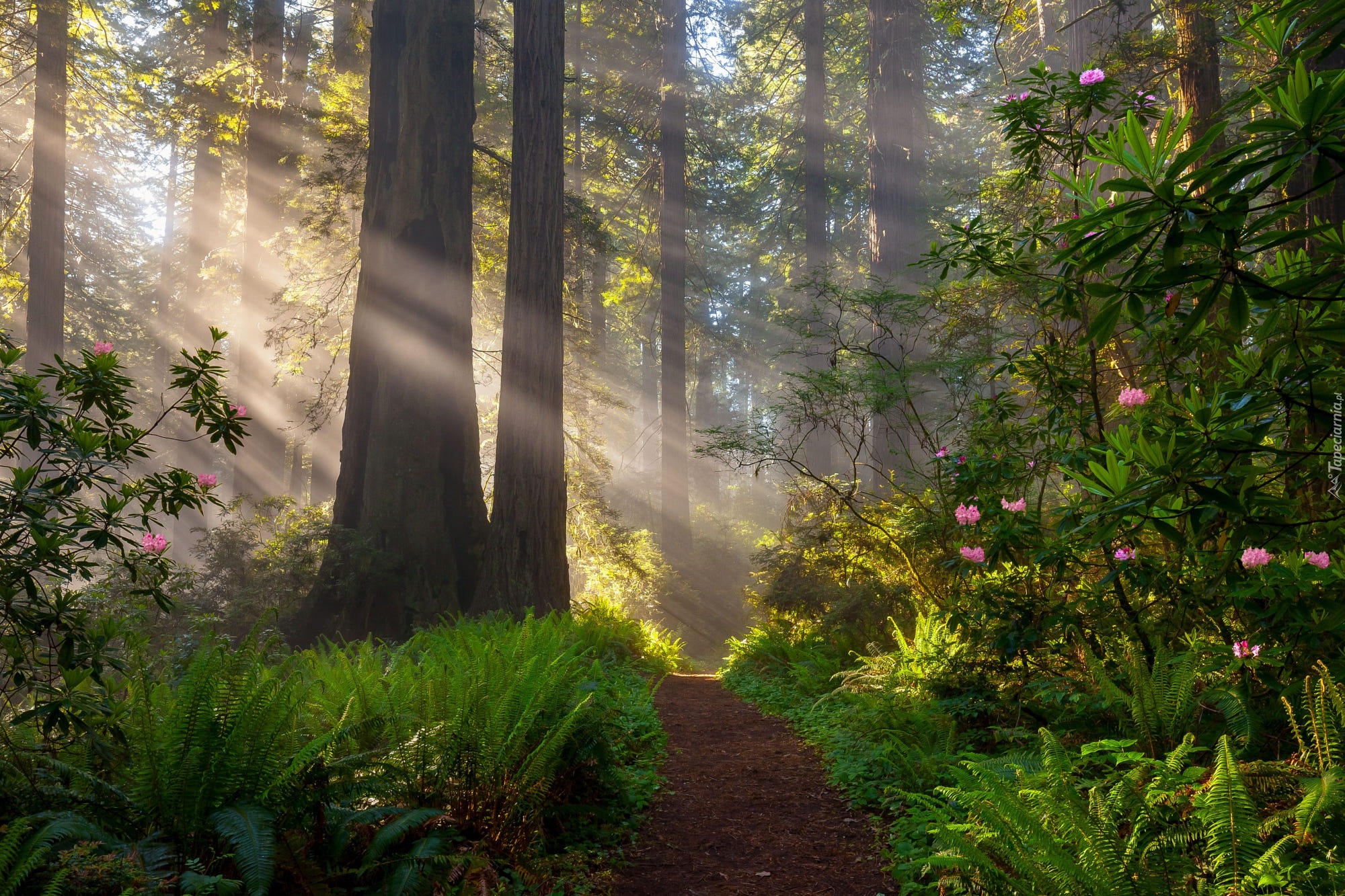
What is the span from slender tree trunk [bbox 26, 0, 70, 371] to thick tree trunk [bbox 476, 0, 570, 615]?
10.9m

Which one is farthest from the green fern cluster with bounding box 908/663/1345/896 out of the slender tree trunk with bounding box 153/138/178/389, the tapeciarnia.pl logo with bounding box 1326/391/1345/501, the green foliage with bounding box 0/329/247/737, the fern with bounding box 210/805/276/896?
the slender tree trunk with bounding box 153/138/178/389

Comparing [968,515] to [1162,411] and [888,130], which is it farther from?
[888,130]

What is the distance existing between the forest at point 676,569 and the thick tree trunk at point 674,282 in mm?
1724

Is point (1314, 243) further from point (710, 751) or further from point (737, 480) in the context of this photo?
point (737, 480)

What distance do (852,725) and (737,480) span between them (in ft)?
111

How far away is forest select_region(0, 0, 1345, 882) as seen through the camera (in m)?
2.38

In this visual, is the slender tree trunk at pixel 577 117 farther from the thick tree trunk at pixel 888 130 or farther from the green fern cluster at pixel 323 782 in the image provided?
the green fern cluster at pixel 323 782

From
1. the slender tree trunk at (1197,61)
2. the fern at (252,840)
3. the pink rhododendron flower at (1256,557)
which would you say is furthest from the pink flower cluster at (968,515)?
the slender tree trunk at (1197,61)

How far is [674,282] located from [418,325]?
37.1 feet

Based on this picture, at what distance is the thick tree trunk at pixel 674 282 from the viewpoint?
1900 centimetres

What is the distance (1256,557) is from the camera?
9.88 ft

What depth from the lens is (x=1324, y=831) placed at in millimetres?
2424

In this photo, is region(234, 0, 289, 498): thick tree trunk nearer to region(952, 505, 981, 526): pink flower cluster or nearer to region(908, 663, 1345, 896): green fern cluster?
region(952, 505, 981, 526): pink flower cluster

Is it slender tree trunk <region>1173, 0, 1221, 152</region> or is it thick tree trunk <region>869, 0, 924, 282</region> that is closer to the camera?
slender tree trunk <region>1173, 0, 1221, 152</region>
